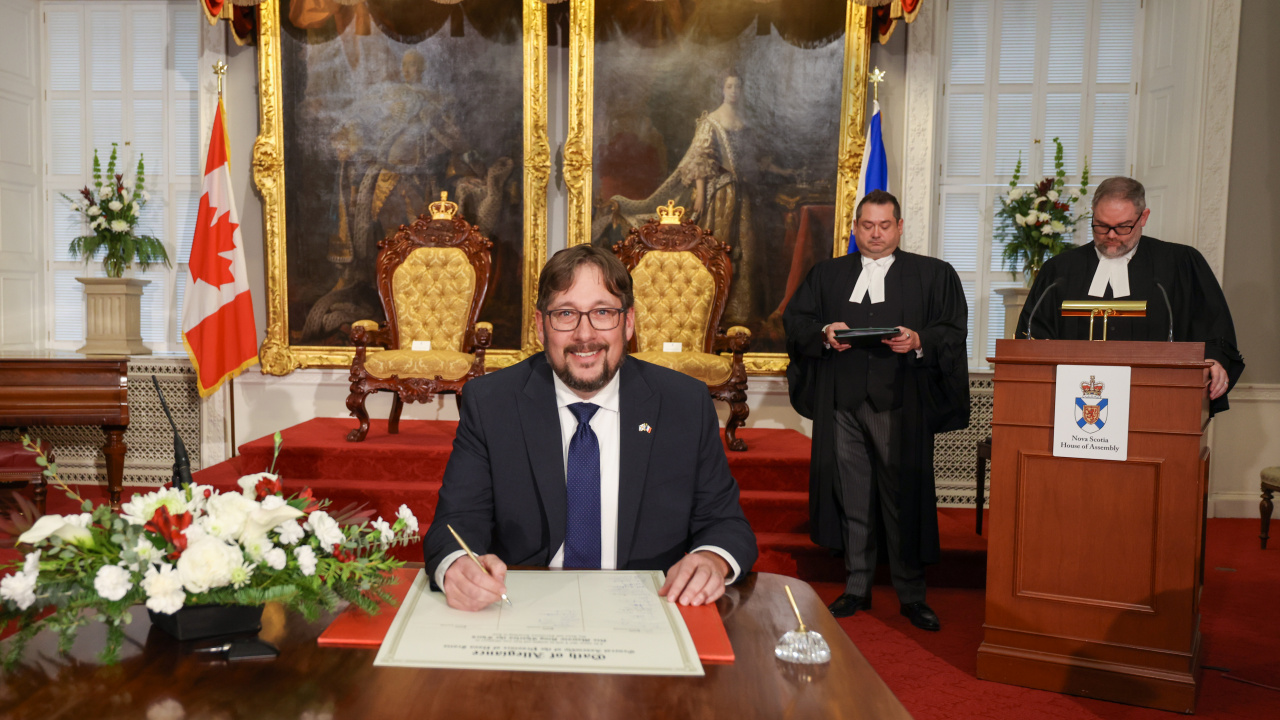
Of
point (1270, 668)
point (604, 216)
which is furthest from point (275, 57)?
point (1270, 668)

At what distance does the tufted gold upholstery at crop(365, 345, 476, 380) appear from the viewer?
5.62 metres

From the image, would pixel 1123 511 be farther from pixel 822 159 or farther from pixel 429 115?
pixel 429 115

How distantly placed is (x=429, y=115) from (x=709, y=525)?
5493 mm

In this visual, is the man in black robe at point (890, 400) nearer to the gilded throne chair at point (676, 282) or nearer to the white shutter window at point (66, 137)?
the gilded throne chair at point (676, 282)

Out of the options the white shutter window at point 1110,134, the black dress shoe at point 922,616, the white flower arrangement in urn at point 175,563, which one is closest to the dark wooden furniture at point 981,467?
the black dress shoe at point 922,616

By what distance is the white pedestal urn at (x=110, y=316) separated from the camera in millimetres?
6691

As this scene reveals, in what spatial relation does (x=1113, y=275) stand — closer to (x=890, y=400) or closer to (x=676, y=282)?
(x=890, y=400)

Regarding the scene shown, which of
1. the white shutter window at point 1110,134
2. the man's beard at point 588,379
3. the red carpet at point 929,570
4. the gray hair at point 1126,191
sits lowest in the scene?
the red carpet at point 929,570

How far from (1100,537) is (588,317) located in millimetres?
2323

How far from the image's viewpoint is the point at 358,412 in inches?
223

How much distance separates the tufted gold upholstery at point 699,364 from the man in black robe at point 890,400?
1524mm

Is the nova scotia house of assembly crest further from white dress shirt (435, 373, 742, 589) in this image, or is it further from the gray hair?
white dress shirt (435, 373, 742, 589)

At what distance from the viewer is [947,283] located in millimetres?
4020

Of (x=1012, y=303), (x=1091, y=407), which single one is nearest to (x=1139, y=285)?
(x=1091, y=407)
